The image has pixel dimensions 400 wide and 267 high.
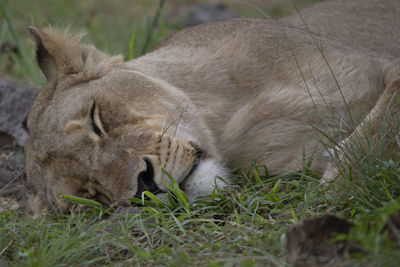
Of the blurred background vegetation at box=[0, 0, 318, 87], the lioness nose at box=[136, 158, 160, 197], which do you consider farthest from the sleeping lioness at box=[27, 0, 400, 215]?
the blurred background vegetation at box=[0, 0, 318, 87]

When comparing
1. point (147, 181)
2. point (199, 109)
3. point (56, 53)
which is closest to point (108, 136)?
point (147, 181)

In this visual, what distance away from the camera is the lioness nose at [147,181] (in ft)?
10.1

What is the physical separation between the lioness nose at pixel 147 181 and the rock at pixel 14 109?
2.42 metres

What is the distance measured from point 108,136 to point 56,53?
1.09 metres

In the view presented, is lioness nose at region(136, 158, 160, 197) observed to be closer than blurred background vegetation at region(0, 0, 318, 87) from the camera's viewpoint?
Yes

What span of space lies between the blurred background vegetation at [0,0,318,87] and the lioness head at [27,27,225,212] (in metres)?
1.87

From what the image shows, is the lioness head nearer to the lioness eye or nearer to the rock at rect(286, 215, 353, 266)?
the lioness eye

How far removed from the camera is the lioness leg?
3.10 m

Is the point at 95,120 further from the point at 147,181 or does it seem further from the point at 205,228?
the point at 205,228

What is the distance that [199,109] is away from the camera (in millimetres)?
3814

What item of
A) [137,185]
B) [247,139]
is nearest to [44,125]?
[137,185]

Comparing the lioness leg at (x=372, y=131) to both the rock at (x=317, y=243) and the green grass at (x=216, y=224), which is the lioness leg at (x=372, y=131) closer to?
the green grass at (x=216, y=224)

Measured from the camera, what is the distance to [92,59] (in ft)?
13.5

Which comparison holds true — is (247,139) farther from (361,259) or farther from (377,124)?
(361,259)
